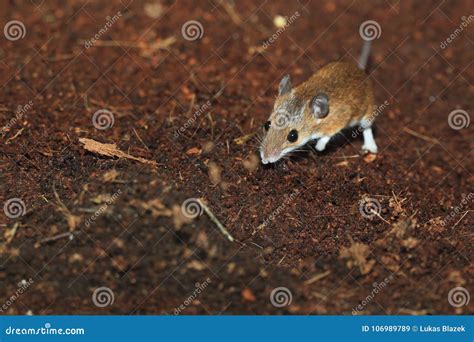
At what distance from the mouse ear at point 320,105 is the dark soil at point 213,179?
673mm

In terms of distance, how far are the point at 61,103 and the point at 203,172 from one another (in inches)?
113

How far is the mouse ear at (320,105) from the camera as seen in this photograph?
8.40 metres

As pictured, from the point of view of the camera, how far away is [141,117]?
937cm

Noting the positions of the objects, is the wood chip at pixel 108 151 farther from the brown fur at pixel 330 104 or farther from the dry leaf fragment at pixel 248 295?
the dry leaf fragment at pixel 248 295

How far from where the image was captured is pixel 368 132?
31.2ft

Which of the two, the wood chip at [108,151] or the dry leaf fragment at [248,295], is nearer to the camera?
the dry leaf fragment at [248,295]

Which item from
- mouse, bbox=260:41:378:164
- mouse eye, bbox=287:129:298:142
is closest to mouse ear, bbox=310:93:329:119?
mouse, bbox=260:41:378:164

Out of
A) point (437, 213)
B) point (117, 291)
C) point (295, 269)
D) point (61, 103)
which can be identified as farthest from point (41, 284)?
point (437, 213)

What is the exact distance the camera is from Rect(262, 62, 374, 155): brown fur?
8.39 meters

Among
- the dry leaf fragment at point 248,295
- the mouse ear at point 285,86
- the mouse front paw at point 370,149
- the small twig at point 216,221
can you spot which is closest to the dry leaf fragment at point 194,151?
the small twig at point 216,221

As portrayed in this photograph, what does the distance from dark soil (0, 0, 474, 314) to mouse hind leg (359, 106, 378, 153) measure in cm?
20

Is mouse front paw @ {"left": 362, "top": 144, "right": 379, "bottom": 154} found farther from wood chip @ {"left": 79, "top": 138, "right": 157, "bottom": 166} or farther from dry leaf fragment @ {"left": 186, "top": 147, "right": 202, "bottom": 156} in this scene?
wood chip @ {"left": 79, "top": 138, "right": 157, "bottom": 166}

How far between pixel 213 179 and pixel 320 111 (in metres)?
1.74

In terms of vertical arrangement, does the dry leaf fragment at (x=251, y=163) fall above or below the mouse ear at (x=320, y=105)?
below
